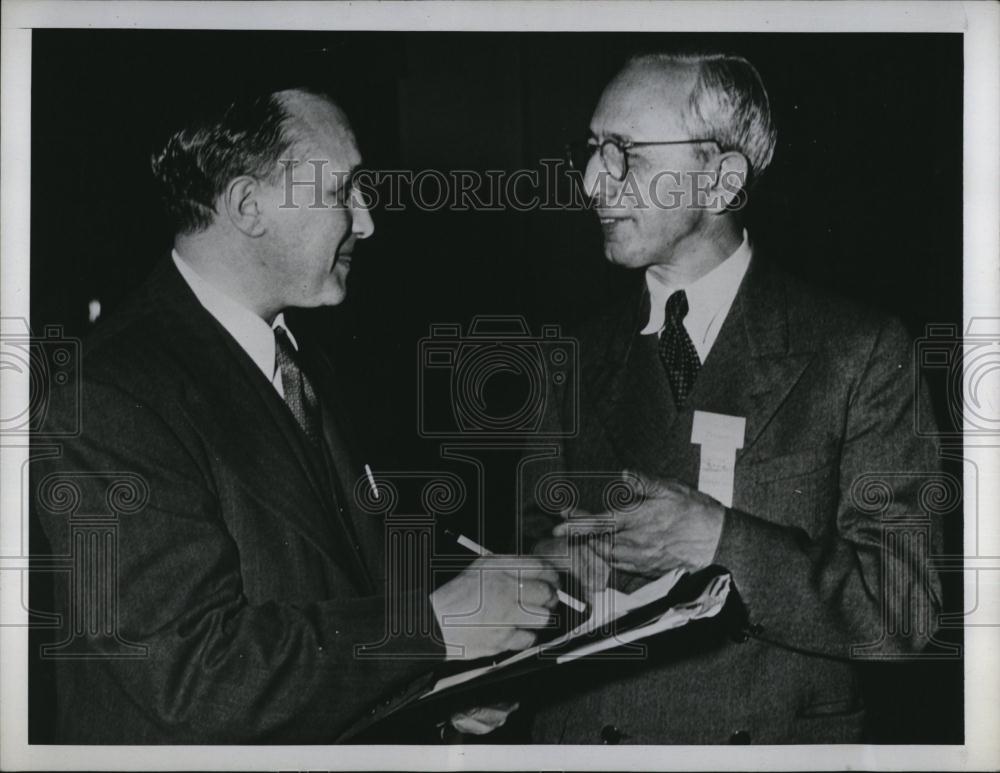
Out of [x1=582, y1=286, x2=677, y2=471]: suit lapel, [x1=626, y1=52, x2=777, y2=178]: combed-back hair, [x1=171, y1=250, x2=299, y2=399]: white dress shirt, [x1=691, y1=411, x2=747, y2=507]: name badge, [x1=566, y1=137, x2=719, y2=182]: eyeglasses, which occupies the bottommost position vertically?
[x1=691, y1=411, x2=747, y2=507]: name badge

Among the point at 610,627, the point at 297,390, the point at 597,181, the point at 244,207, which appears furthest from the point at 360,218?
the point at 610,627

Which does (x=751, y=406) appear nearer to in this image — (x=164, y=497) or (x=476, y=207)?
(x=476, y=207)

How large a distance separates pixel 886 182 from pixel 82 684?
6.29 feet

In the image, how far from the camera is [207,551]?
209 cm

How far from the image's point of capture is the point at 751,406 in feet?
7.13

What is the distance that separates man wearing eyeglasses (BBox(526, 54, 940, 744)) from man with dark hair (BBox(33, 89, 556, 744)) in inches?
10.2

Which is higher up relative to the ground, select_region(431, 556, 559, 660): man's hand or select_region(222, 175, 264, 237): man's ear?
select_region(222, 175, 264, 237): man's ear

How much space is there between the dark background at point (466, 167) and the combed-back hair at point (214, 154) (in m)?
0.04

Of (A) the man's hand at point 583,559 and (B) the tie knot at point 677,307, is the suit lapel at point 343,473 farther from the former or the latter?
(B) the tie knot at point 677,307

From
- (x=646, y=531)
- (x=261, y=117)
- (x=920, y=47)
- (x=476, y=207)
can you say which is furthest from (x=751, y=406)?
(x=261, y=117)

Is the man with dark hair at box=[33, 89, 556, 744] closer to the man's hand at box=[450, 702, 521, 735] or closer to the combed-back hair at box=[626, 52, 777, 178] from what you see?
the man's hand at box=[450, 702, 521, 735]

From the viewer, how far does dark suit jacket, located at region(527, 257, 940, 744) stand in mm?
2164

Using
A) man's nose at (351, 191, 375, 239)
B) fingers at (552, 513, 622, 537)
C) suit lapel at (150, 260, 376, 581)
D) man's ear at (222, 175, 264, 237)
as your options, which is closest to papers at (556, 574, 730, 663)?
fingers at (552, 513, 622, 537)

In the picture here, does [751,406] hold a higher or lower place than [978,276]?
lower
